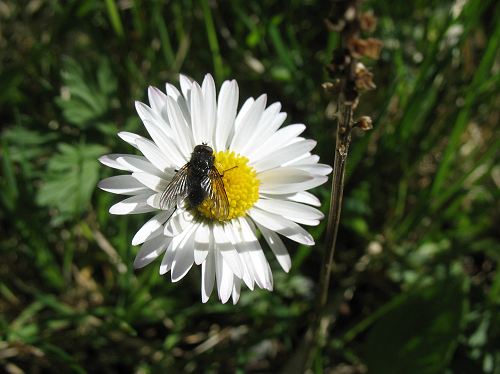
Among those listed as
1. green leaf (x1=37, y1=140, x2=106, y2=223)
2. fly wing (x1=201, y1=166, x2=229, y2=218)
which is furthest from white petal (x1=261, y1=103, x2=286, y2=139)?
green leaf (x1=37, y1=140, x2=106, y2=223)

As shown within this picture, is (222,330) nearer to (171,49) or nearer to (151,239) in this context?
(151,239)

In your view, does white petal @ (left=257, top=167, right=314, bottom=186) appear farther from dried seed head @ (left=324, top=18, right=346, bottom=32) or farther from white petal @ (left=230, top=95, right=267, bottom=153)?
dried seed head @ (left=324, top=18, right=346, bottom=32)

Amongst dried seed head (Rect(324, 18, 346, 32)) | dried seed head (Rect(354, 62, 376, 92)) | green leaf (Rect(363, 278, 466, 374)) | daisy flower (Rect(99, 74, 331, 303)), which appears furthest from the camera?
green leaf (Rect(363, 278, 466, 374))

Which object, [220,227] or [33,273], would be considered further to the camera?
[33,273]

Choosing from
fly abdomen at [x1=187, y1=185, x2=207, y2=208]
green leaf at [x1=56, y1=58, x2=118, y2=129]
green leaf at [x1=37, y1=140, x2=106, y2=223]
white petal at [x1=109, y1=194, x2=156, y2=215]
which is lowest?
white petal at [x1=109, y1=194, x2=156, y2=215]

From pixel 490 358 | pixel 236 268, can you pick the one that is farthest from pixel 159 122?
pixel 490 358

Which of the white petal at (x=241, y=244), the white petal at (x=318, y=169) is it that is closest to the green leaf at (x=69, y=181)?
the white petal at (x=241, y=244)

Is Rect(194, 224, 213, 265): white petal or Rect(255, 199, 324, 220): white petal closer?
Rect(194, 224, 213, 265): white petal

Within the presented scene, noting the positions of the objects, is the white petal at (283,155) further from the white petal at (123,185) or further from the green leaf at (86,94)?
the green leaf at (86,94)
